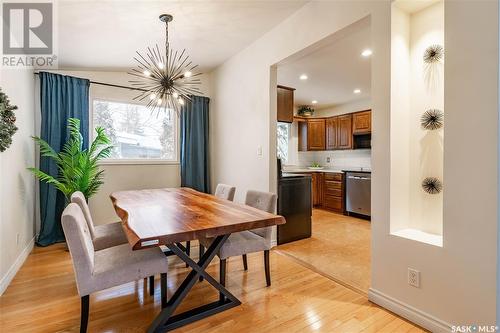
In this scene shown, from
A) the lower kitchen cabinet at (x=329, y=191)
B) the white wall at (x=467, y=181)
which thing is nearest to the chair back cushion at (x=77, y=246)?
the white wall at (x=467, y=181)

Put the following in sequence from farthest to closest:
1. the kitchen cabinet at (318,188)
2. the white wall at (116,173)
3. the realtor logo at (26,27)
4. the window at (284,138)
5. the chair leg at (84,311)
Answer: the window at (284,138) < the kitchen cabinet at (318,188) < the white wall at (116,173) < the realtor logo at (26,27) < the chair leg at (84,311)

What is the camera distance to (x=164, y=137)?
4395mm

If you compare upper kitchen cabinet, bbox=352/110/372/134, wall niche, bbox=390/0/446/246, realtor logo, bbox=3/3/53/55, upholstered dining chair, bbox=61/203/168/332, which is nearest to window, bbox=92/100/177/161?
realtor logo, bbox=3/3/53/55

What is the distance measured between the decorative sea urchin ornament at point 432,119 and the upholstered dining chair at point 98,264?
216 centimetres

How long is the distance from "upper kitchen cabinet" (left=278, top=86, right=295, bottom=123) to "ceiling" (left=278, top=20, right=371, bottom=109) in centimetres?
35

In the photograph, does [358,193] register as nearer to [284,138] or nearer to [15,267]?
[284,138]

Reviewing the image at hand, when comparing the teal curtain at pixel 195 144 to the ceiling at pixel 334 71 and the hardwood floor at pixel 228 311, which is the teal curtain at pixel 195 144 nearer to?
the ceiling at pixel 334 71

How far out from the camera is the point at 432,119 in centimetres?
186

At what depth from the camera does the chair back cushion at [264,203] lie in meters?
2.30

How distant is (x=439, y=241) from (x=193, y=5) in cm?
287

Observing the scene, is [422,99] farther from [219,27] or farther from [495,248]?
[219,27]

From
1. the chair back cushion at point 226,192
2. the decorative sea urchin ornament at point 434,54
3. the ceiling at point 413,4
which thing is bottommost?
the chair back cushion at point 226,192

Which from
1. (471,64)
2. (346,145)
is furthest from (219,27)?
(346,145)

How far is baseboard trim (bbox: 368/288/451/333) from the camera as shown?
63.8 inches
